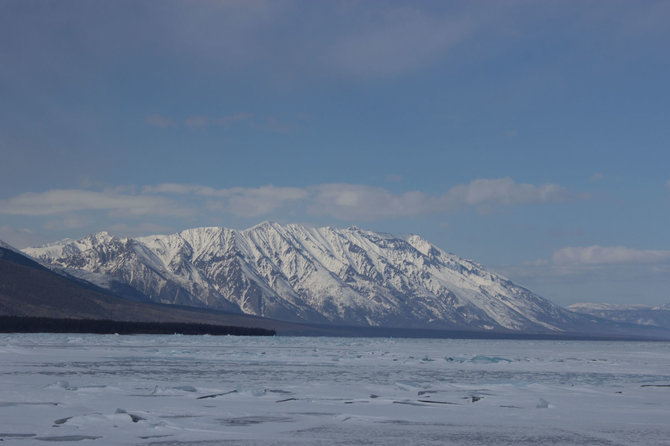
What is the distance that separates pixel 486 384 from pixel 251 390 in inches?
471

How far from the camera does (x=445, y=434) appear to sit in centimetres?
1788

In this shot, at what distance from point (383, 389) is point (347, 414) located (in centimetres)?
865

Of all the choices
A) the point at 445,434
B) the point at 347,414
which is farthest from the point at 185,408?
the point at 445,434

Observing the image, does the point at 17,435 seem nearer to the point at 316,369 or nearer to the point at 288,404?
the point at 288,404

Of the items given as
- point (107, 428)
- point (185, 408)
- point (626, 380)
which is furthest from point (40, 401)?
point (626, 380)

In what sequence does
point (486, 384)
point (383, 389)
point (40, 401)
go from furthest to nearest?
1. point (486, 384)
2. point (383, 389)
3. point (40, 401)

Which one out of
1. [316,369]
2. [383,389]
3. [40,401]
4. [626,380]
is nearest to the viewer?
[40,401]

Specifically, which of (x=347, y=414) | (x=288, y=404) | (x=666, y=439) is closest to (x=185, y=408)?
(x=288, y=404)

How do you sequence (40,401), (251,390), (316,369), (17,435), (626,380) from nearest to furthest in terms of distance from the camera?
(17,435) < (40,401) < (251,390) < (626,380) < (316,369)

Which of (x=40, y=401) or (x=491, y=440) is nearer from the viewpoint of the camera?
(x=491, y=440)

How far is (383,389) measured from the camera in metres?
29.6

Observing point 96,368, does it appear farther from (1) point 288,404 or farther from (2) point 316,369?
(1) point 288,404

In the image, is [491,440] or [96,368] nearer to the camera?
[491,440]

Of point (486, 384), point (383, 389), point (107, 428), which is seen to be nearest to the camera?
point (107, 428)
